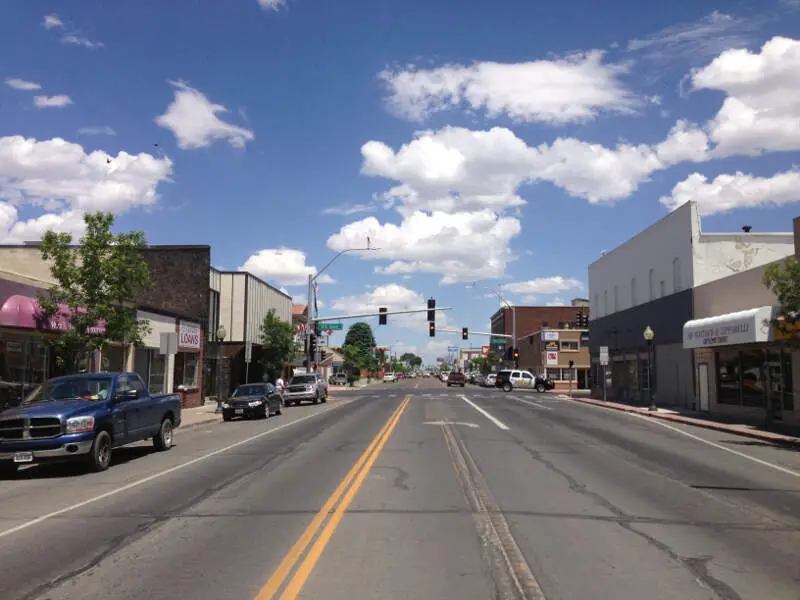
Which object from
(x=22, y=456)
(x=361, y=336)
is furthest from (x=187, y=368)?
(x=361, y=336)

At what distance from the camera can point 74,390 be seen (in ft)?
46.6

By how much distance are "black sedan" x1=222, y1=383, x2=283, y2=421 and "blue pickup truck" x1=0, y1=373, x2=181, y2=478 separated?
39.4 ft

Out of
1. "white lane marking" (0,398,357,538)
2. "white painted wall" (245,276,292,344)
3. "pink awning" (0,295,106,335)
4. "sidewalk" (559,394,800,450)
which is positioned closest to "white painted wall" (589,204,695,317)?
"sidewalk" (559,394,800,450)

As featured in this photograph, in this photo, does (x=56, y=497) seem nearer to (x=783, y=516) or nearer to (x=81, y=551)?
(x=81, y=551)

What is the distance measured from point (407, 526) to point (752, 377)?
22.8 metres

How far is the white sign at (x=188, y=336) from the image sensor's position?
112 ft

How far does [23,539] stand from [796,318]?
1803 cm

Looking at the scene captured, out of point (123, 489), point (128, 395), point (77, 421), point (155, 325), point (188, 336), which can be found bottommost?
point (123, 489)

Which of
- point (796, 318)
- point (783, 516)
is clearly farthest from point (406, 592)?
point (796, 318)

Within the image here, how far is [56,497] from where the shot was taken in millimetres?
10586

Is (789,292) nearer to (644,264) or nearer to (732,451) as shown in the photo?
(732,451)

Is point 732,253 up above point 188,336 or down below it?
above

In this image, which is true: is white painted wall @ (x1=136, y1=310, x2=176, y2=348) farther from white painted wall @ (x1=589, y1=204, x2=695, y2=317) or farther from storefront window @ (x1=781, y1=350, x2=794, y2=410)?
white painted wall @ (x1=589, y1=204, x2=695, y2=317)

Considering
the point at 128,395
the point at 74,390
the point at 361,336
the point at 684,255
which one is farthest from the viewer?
the point at 361,336
